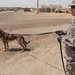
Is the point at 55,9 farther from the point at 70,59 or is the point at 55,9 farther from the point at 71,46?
the point at 71,46

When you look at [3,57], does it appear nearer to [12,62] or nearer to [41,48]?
[12,62]

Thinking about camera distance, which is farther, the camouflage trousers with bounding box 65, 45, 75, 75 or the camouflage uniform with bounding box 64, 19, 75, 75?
the camouflage trousers with bounding box 65, 45, 75, 75

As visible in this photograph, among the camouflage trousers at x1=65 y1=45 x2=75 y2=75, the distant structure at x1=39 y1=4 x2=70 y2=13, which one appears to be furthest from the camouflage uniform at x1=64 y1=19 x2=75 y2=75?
the distant structure at x1=39 y1=4 x2=70 y2=13

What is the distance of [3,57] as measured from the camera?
9.66m

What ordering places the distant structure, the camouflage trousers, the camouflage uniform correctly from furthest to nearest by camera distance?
the distant structure, the camouflage trousers, the camouflage uniform

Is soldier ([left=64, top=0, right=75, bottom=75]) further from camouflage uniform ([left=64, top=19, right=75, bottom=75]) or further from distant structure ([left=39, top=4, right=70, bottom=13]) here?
distant structure ([left=39, top=4, right=70, bottom=13])

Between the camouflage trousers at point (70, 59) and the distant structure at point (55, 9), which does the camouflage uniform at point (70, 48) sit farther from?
the distant structure at point (55, 9)

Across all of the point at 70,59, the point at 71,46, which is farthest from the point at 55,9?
the point at 71,46

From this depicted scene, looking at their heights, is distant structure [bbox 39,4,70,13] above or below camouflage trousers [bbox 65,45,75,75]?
below

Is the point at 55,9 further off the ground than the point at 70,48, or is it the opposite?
the point at 70,48

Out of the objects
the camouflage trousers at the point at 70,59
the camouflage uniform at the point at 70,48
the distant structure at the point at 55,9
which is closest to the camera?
the camouflage uniform at the point at 70,48

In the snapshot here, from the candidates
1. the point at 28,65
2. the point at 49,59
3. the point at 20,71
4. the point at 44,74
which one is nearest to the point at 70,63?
the point at 44,74

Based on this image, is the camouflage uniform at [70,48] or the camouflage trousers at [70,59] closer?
the camouflage uniform at [70,48]

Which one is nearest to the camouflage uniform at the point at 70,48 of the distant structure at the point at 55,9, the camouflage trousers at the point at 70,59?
the camouflage trousers at the point at 70,59
